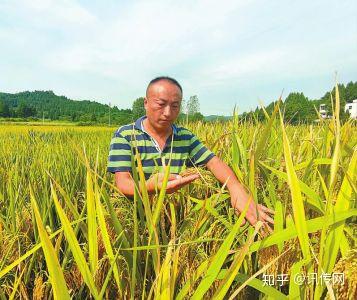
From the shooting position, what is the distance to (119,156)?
1425 millimetres

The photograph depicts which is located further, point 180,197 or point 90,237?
point 180,197

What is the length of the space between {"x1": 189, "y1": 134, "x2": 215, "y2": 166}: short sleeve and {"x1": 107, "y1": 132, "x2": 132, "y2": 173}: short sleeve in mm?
340

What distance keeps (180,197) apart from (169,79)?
22.4 inches

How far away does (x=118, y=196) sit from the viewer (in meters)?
1.38

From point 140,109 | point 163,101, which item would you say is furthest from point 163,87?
point 140,109

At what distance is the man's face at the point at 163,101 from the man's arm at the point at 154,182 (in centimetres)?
34

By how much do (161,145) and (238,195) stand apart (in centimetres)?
65

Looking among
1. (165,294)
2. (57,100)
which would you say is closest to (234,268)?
(165,294)

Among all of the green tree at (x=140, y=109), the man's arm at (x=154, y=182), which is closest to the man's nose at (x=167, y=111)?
the man's arm at (x=154, y=182)

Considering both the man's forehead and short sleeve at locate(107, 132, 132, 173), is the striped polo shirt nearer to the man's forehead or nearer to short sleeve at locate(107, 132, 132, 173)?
short sleeve at locate(107, 132, 132, 173)

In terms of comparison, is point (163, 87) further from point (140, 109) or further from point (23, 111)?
point (23, 111)

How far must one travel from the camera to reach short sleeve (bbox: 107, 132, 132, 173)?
4.49ft

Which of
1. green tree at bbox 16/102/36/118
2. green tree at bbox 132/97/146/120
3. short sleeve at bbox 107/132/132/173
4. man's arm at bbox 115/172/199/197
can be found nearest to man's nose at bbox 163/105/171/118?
short sleeve at bbox 107/132/132/173

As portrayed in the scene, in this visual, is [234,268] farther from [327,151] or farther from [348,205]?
[327,151]
